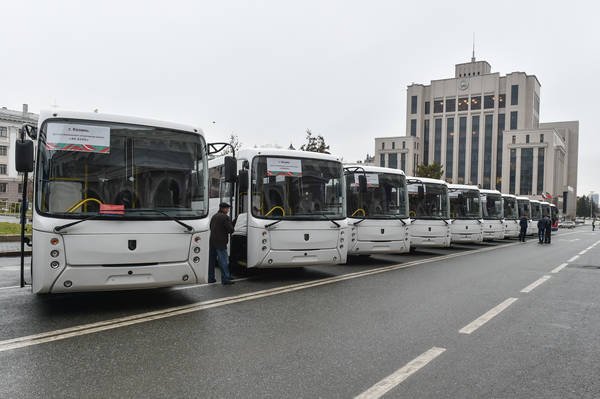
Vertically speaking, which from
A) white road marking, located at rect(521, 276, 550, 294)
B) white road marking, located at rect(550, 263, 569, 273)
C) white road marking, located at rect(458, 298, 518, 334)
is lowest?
white road marking, located at rect(550, 263, 569, 273)

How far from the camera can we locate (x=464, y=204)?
20.2 m

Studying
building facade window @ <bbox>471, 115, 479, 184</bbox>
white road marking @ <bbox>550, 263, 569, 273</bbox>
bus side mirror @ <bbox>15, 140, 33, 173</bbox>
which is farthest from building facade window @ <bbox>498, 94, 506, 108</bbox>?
bus side mirror @ <bbox>15, 140, 33, 173</bbox>

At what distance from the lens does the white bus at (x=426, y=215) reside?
1634 cm

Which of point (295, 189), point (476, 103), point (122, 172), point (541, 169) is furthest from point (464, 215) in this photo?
point (476, 103)

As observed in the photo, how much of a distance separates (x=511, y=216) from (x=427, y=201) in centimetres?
1436

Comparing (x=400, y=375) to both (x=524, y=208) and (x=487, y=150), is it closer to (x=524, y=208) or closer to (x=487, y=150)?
(x=524, y=208)

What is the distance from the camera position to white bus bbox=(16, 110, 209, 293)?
630 centimetres

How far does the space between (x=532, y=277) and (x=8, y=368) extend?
425 inches

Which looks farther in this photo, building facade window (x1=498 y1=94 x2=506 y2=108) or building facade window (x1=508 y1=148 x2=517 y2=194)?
building facade window (x1=498 y1=94 x2=506 y2=108)

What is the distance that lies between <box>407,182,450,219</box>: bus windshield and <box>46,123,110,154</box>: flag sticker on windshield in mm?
11509

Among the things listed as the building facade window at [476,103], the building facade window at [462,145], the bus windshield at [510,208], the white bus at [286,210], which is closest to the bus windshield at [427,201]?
the white bus at [286,210]

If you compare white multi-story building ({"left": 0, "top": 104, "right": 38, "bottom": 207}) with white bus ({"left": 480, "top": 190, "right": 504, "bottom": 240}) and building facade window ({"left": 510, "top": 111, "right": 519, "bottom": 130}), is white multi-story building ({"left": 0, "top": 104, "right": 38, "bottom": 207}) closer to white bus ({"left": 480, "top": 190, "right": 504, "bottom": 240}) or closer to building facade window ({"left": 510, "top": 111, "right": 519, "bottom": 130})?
white bus ({"left": 480, "top": 190, "right": 504, "bottom": 240})

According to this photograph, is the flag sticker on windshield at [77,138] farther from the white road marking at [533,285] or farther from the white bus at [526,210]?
the white bus at [526,210]

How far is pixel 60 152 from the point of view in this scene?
6480 mm
